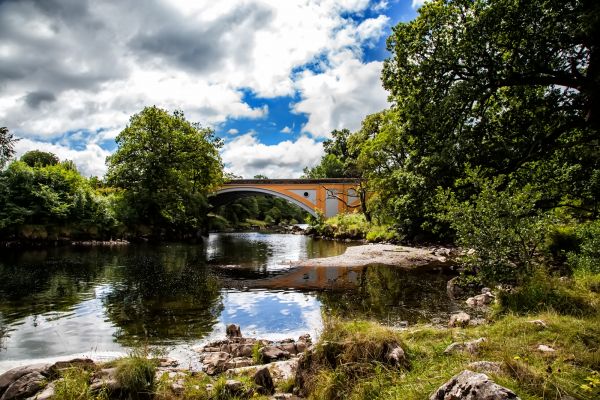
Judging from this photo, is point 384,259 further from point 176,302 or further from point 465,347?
point 465,347

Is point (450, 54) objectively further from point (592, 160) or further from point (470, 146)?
point (592, 160)

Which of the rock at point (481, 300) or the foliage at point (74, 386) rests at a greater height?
the foliage at point (74, 386)

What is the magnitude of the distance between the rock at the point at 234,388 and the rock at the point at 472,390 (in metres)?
2.87

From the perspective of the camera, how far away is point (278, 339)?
980cm

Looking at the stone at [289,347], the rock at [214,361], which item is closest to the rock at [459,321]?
the stone at [289,347]

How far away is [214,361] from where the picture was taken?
24.9 feet

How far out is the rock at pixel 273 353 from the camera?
7785 millimetres

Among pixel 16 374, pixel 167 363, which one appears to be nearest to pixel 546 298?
pixel 167 363

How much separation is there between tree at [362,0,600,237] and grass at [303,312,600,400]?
16.2 ft

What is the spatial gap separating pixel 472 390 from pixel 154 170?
40055 millimetres

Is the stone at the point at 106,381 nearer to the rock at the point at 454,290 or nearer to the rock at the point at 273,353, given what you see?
the rock at the point at 273,353

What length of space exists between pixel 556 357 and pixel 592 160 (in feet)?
26.1

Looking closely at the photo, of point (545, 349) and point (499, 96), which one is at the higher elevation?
point (499, 96)

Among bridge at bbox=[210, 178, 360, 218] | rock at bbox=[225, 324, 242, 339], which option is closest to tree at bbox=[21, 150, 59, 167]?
bridge at bbox=[210, 178, 360, 218]
